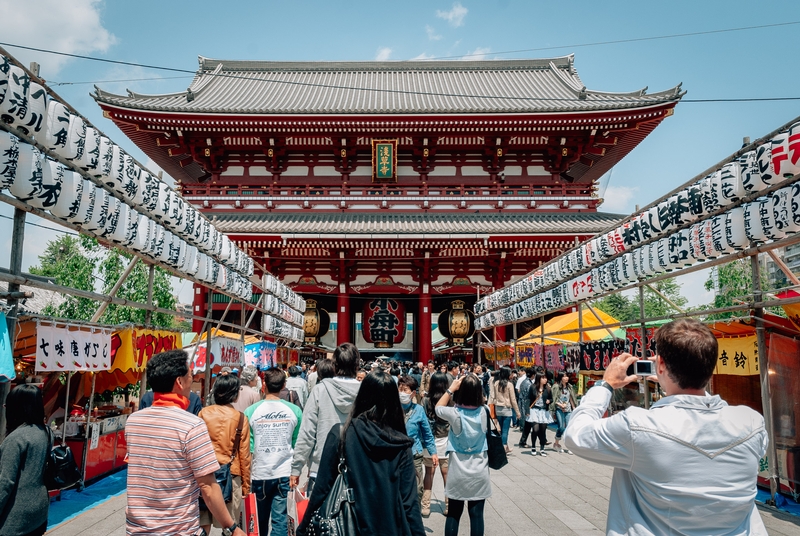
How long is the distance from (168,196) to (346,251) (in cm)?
1020

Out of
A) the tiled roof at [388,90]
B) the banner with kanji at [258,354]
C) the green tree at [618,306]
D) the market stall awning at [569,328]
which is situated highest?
the tiled roof at [388,90]

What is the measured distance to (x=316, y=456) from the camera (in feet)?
12.7

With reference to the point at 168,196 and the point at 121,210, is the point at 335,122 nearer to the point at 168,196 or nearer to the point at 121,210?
the point at 168,196

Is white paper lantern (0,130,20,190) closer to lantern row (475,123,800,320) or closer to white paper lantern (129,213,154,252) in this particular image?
white paper lantern (129,213,154,252)

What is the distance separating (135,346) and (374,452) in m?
5.45

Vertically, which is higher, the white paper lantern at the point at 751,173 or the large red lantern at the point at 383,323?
the white paper lantern at the point at 751,173

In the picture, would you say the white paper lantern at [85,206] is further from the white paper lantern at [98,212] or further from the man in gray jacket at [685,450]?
the man in gray jacket at [685,450]

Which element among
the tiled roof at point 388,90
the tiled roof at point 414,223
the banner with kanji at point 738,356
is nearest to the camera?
the banner with kanji at point 738,356

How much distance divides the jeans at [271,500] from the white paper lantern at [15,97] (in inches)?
137

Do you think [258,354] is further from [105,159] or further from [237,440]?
[237,440]

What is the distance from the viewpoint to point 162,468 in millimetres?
2484

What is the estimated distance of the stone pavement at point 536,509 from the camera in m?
5.14

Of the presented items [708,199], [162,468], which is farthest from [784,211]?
[162,468]

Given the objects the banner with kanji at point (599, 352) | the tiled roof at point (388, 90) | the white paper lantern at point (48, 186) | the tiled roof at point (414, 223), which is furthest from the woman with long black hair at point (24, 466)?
the tiled roof at point (388, 90)
